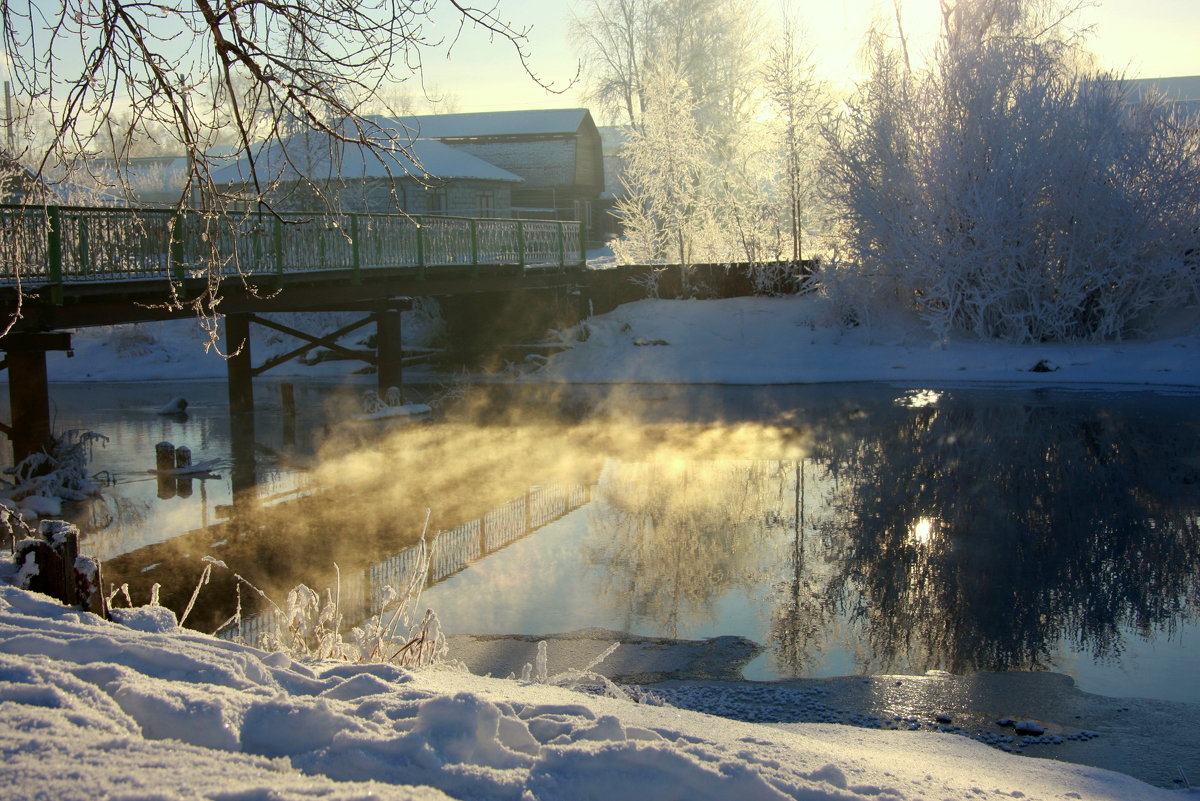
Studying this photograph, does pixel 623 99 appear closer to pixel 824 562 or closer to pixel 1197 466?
pixel 1197 466

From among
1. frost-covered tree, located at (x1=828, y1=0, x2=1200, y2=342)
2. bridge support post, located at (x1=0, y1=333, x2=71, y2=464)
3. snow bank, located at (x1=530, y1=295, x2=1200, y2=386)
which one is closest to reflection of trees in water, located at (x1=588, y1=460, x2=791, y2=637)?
bridge support post, located at (x1=0, y1=333, x2=71, y2=464)

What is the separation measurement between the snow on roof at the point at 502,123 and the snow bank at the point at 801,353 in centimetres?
1893

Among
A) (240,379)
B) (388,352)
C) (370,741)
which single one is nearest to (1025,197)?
(388,352)

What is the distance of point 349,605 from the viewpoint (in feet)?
25.5

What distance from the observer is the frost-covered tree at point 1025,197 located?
22.7 m

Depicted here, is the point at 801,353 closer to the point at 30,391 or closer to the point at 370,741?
the point at 30,391

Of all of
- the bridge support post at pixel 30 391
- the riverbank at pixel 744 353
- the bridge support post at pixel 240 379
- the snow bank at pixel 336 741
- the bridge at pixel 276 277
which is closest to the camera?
the snow bank at pixel 336 741

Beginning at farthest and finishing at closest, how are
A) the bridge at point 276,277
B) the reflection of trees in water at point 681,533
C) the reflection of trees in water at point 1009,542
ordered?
the bridge at point 276,277, the reflection of trees in water at point 681,533, the reflection of trees in water at point 1009,542

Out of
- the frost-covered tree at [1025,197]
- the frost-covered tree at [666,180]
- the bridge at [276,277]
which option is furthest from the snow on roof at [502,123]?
the frost-covered tree at [1025,197]

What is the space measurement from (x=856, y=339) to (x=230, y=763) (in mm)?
23436

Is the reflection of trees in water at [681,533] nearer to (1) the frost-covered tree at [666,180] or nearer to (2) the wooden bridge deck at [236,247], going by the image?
(2) the wooden bridge deck at [236,247]

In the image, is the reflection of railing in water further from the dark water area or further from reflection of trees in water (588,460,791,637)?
reflection of trees in water (588,460,791,637)

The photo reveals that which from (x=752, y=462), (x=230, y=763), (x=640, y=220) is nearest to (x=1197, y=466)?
(x=752, y=462)

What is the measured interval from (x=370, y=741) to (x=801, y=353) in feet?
72.9
